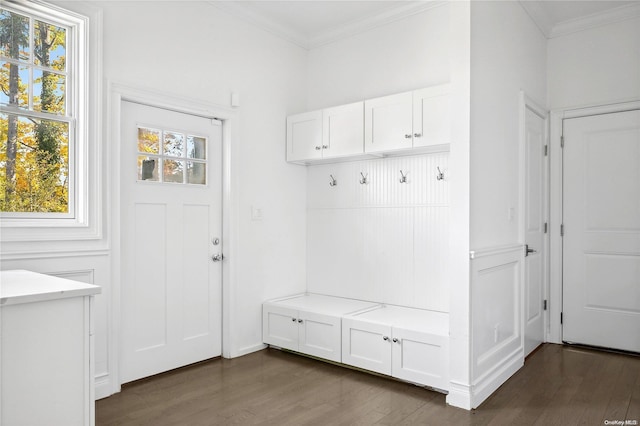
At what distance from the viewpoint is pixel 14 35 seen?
257 centimetres

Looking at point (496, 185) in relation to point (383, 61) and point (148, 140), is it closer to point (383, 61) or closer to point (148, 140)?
point (383, 61)

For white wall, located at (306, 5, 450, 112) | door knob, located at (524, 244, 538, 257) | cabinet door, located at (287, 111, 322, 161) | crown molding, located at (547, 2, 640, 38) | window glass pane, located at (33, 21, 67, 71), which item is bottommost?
door knob, located at (524, 244, 538, 257)

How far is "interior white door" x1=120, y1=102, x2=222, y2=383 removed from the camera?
306 centimetres

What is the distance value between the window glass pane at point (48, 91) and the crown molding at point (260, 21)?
1.33 meters

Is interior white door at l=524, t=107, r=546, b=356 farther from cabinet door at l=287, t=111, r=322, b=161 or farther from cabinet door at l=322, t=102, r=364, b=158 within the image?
cabinet door at l=287, t=111, r=322, b=161

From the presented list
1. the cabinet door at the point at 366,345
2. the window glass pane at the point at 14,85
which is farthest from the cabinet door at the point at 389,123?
the window glass pane at the point at 14,85

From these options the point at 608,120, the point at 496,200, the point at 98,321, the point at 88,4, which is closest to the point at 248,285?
the point at 98,321

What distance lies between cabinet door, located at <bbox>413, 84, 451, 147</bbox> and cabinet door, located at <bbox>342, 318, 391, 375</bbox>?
4.43 feet

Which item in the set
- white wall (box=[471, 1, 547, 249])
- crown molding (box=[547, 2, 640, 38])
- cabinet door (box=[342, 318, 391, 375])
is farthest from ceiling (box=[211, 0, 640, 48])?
cabinet door (box=[342, 318, 391, 375])

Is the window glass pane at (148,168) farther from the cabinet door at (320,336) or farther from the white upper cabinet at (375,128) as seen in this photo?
the cabinet door at (320,336)

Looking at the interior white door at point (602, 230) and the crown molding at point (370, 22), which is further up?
the crown molding at point (370, 22)

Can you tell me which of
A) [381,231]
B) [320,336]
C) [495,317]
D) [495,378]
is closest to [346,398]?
[320,336]

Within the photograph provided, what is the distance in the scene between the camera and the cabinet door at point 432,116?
10.2 ft

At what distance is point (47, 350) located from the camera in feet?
5.25
